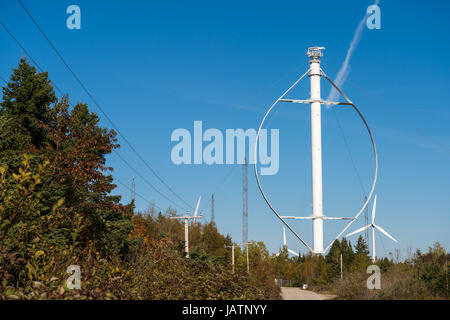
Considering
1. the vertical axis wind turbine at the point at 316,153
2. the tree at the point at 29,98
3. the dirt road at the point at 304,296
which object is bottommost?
the dirt road at the point at 304,296

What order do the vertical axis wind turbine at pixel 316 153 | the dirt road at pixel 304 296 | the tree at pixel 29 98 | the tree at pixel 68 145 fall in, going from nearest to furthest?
the vertical axis wind turbine at pixel 316 153 < the tree at pixel 68 145 < the dirt road at pixel 304 296 < the tree at pixel 29 98

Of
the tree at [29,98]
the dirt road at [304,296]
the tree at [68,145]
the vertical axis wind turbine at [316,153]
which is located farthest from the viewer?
the tree at [29,98]

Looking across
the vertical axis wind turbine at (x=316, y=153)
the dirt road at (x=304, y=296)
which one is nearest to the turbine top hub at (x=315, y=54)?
the vertical axis wind turbine at (x=316, y=153)

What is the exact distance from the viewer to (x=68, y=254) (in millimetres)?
10320

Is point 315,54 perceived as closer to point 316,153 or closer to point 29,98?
point 316,153

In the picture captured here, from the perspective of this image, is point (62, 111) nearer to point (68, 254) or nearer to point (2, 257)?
point (68, 254)

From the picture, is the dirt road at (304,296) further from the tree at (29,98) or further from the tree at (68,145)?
the tree at (29,98)

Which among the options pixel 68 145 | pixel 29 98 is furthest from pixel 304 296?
pixel 29 98

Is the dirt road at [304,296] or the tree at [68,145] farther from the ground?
the tree at [68,145]

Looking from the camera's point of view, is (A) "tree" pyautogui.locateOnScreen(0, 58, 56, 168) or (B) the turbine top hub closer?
(B) the turbine top hub

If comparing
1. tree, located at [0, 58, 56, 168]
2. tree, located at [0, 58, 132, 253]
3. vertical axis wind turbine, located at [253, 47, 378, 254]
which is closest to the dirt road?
vertical axis wind turbine, located at [253, 47, 378, 254]

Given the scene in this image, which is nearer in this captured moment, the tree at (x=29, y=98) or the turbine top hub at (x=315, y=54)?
the turbine top hub at (x=315, y=54)

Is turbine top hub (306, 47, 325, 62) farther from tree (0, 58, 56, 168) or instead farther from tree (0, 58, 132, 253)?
tree (0, 58, 56, 168)
